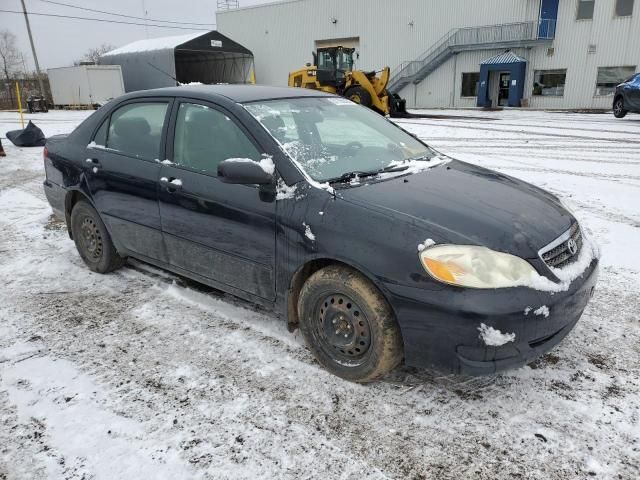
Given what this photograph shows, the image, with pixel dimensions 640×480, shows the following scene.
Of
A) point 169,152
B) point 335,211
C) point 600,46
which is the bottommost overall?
point 335,211

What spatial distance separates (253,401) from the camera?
2576 millimetres

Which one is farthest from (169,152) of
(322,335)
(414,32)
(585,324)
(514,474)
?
(414,32)

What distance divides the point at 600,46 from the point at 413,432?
29346 mm

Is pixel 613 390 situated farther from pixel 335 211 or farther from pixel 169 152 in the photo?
pixel 169 152

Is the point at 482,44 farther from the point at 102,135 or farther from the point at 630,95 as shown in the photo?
the point at 102,135

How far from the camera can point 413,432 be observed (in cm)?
235

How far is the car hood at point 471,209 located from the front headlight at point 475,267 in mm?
48

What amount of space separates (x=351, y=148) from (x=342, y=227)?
94cm

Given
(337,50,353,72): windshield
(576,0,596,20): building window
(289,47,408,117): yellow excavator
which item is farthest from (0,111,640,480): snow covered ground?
(576,0,596,20): building window

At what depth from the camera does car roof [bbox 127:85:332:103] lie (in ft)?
10.8

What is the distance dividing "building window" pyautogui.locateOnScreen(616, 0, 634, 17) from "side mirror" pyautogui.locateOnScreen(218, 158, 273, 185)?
29169 mm

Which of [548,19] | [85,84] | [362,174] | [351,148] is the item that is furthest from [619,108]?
[85,84]

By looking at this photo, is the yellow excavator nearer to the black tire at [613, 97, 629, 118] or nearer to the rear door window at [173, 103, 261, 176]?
the black tire at [613, 97, 629, 118]

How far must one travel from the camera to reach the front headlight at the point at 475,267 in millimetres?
2262
